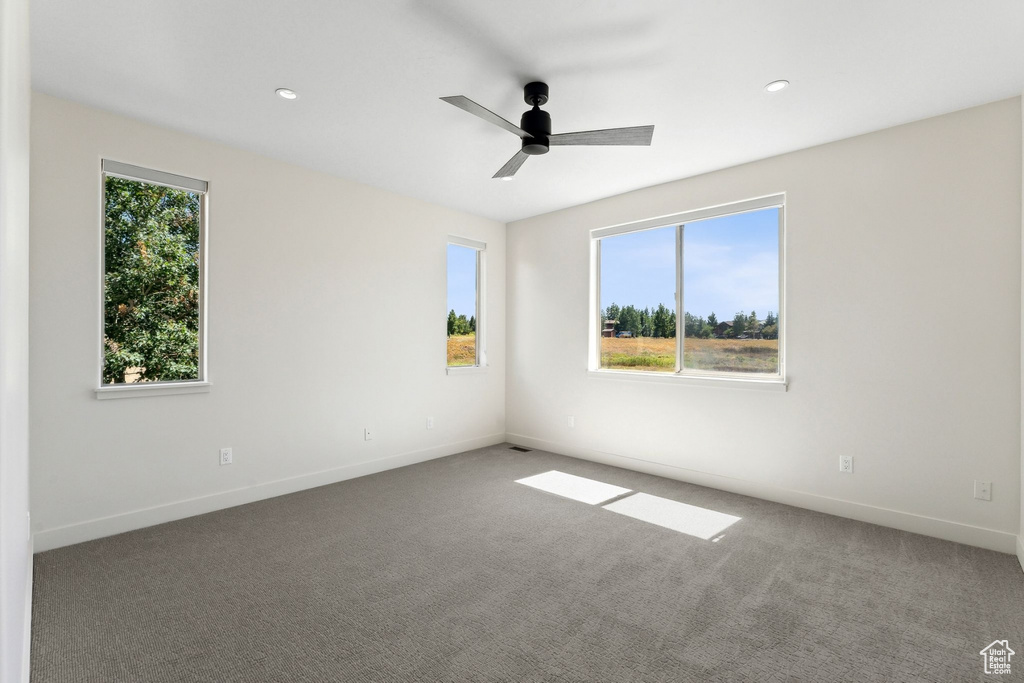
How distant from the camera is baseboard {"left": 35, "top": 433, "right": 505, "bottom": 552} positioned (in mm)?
2836

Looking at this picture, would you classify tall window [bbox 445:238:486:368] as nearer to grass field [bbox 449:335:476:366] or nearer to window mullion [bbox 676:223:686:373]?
grass field [bbox 449:335:476:366]

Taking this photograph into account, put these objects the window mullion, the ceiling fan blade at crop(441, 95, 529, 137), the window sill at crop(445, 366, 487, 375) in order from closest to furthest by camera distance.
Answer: the ceiling fan blade at crop(441, 95, 529, 137) < the window mullion < the window sill at crop(445, 366, 487, 375)

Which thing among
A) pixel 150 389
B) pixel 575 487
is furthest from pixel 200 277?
pixel 575 487

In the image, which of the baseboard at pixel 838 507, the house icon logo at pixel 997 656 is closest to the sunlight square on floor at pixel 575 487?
the baseboard at pixel 838 507

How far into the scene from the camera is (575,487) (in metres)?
4.02

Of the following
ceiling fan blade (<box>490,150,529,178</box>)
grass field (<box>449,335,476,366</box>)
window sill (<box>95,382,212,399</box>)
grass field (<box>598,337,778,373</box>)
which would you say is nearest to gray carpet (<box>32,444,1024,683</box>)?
window sill (<box>95,382,212,399</box>)

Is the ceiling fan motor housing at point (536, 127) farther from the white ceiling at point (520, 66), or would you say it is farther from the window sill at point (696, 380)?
the window sill at point (696, 380)

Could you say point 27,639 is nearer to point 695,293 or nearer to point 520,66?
point 520,66

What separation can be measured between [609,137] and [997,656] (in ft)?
9.38

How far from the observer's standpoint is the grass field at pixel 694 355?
384 cm

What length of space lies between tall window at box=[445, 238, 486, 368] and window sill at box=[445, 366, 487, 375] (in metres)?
0.05

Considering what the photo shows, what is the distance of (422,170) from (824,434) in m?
3.71

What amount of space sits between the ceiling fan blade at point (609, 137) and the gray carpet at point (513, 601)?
2.35 meters

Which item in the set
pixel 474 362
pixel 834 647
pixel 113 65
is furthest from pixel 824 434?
pixel 113 65
